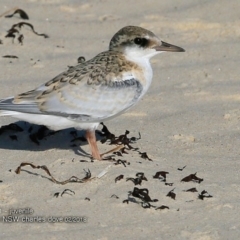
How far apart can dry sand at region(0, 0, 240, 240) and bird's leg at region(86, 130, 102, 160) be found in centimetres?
14

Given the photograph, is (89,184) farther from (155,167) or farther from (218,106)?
(218,106)

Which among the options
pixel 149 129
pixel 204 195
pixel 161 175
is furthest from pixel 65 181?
pixel 149 129

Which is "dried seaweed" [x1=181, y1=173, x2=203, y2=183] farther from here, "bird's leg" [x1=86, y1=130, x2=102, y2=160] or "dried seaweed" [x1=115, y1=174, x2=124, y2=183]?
"bird's leg" [x1=86, y1=130, x2=102, y2=160]

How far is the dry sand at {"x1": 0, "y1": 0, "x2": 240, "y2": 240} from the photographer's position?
509cm

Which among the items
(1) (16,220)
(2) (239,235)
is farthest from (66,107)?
(2) (239,235)

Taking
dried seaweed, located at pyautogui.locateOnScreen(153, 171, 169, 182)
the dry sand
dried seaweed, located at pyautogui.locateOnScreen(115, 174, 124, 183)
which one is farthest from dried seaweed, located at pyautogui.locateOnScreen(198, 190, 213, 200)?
dried seaweed, located at pyautogui.locateOnScreen(115, 174, 124, 183)

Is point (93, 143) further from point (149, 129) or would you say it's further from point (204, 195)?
point (204, 195)

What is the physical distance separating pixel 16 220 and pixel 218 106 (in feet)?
8.66

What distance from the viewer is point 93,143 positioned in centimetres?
618

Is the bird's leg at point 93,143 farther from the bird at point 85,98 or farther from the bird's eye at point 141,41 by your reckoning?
the bird's eye at point 141,41

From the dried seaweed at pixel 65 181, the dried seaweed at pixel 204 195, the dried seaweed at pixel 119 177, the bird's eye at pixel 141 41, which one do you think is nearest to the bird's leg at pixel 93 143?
the dried seaweed at pixel 65 181

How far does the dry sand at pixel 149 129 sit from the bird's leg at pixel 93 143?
14 centimetres

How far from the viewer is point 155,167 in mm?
5949

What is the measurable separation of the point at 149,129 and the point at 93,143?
2.34ft
